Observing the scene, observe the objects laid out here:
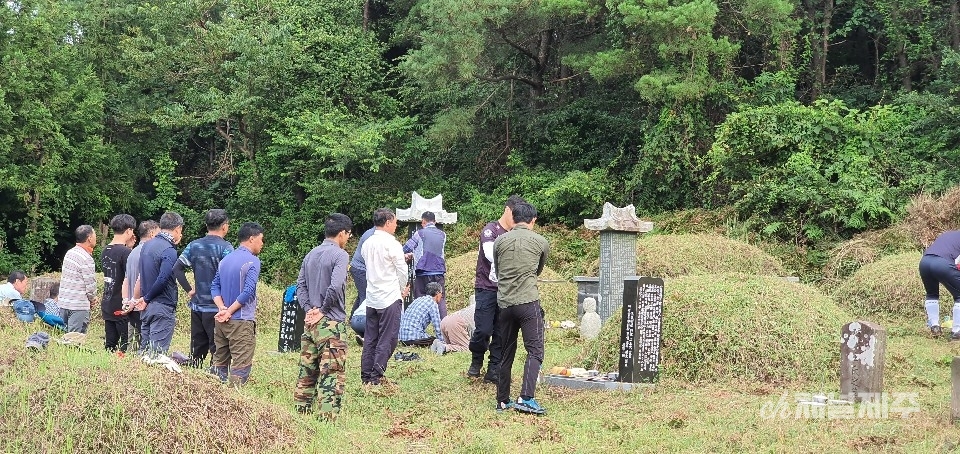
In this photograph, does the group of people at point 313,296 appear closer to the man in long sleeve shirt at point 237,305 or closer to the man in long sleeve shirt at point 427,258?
the man in long sleeve shirt at point 237,305

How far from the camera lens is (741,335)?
9414 mm

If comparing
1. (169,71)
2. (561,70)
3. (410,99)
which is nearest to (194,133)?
(169,71)

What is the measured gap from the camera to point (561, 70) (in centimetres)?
2439

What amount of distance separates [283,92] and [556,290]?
43.3 ft

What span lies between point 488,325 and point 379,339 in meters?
1.08

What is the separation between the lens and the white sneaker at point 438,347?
38.3ft

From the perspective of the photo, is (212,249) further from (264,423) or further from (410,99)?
(410,99)

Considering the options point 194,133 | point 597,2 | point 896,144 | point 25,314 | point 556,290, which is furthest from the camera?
point 194,133

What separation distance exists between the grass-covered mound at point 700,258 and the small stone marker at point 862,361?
7223mm

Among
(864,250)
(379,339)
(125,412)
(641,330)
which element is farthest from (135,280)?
(864,250)

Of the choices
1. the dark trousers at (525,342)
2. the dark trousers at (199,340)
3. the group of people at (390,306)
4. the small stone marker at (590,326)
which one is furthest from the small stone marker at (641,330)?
the dark trousers at (199,340)

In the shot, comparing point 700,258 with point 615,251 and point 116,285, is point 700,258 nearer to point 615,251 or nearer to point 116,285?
point 615,251

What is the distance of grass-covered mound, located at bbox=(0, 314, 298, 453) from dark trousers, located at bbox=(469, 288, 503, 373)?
2725 millimetres

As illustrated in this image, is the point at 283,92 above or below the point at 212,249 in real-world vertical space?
above
